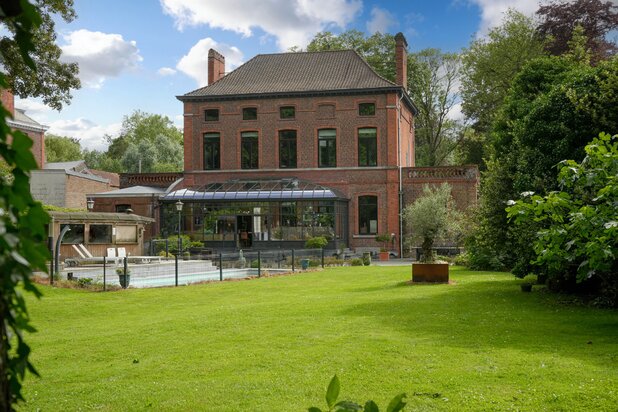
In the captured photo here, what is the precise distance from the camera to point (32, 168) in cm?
162

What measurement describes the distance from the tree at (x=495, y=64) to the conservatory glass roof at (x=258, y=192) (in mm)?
13116

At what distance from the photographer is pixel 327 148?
1465 inches

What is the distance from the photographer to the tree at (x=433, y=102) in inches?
1973

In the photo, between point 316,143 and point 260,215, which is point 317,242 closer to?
point 260,215

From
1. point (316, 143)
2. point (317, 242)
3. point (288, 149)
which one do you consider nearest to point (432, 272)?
point (317, 242)

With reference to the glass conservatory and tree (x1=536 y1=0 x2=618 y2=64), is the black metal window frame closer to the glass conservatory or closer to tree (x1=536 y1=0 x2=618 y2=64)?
the glass conservatory

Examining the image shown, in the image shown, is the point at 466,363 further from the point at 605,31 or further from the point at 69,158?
the point at 69,158

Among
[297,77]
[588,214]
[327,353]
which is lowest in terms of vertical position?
[327,353]

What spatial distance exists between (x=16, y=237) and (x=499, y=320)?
10.3 meters

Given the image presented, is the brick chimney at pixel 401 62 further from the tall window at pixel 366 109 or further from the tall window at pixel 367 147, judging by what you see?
the tall window at pixel 367 147

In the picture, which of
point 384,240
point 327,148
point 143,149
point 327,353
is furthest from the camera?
point 143,149

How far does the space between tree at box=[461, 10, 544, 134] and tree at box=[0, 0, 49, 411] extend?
133 ft

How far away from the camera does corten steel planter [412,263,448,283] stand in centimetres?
1773

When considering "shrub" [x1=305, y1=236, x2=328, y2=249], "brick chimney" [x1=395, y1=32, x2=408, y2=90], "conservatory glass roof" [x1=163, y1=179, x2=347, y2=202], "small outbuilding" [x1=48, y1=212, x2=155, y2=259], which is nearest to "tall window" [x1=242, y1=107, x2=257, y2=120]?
"conservatory glass roof" [x1=163, y1=179, x2=347, y2=202]
